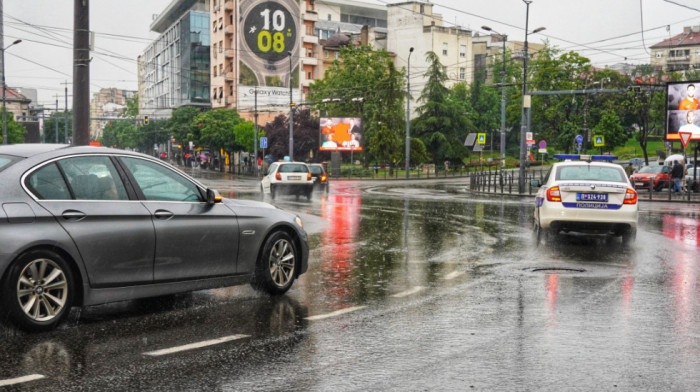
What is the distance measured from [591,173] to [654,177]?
96.4 feet

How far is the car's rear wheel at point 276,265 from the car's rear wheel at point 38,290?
7.08 feet

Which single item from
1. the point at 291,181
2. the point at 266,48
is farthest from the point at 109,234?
the point at 266,48

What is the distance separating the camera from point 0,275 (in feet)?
19.1

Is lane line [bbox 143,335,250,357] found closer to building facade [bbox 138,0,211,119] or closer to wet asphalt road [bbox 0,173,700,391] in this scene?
wet asphalt road [bbox 0,173,700,391]

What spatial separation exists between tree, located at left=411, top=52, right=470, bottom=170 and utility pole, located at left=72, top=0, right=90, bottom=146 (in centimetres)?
6027

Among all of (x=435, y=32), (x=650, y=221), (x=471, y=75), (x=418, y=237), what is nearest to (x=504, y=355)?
(x=418, y=237)

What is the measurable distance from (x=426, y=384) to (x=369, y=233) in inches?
434

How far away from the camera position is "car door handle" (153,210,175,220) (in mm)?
6988

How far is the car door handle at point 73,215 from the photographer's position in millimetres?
6316

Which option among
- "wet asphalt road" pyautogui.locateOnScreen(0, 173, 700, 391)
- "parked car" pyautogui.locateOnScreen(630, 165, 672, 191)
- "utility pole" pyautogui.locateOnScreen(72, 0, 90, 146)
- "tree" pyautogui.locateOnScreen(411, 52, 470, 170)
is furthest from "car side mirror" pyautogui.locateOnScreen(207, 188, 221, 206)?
"tree" pyautogui.locateOnScreen(411, 52, 470, 170)

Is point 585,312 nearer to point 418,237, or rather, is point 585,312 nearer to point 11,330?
point 11,330

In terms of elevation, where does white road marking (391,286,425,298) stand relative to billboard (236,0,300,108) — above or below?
below

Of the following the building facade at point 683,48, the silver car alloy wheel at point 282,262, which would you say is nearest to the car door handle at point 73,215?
the silver car alloy wheel at point 282,262

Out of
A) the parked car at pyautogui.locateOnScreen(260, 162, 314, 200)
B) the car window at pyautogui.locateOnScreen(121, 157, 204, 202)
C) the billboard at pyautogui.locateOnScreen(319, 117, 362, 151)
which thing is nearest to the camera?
the car window at pyautogui.locateOnScreen(121, 157, 204, 202)
